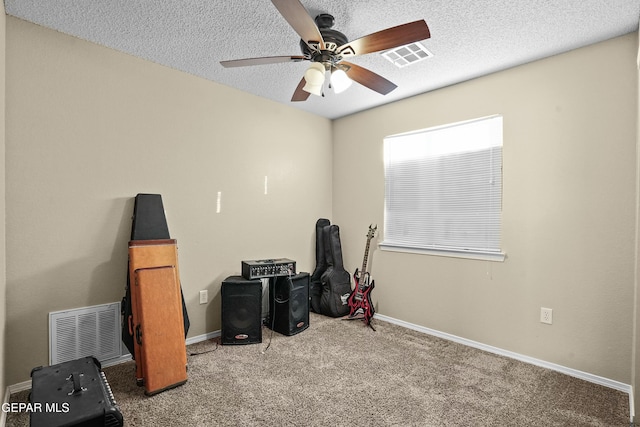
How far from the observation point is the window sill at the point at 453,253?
2906 mm

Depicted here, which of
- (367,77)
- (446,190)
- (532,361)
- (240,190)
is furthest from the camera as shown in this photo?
(240,190)

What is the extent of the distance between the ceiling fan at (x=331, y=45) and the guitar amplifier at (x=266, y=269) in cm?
176

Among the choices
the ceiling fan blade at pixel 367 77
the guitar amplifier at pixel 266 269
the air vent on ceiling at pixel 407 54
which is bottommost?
the guitar amplifier at pixel 266 269

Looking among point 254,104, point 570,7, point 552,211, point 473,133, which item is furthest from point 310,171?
point 570,7

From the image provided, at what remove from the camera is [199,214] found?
3107mm

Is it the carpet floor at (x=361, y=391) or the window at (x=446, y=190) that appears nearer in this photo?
the carpet floor at (x=361, y=391)

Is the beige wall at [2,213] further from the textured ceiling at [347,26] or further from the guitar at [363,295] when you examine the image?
the guitar at [363,295]

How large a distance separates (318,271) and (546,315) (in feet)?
7.57

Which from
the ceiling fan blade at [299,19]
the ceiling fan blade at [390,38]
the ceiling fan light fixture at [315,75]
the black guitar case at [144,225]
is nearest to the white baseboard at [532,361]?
the black guitar case at [144,225]

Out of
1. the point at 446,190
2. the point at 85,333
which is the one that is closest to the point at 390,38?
the point at 446,190

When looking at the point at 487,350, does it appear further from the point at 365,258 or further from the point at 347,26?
the point at 347,26

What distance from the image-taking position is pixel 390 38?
1.70 meters

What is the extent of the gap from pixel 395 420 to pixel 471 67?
8.93ft

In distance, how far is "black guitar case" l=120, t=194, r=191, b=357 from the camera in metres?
2.49
